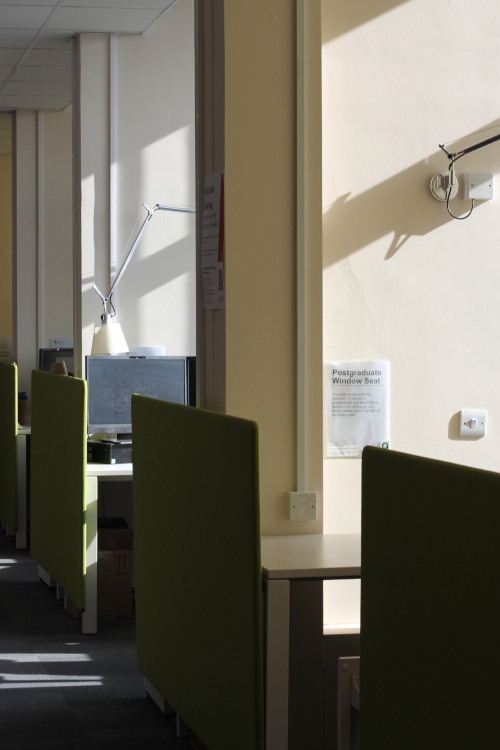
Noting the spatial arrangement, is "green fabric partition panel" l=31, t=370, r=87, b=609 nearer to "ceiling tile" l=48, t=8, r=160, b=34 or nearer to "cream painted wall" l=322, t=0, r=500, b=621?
"cream painted wall" l=322, t=0, r=500, b=621

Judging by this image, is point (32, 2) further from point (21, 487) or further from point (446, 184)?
point (21, 487)

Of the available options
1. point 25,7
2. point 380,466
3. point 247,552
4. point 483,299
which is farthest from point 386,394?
point 25,7

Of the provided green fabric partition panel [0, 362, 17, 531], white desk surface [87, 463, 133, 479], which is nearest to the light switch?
white desk surface [87, 463, 133, 479]

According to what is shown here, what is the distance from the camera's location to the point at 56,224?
20.7 ft

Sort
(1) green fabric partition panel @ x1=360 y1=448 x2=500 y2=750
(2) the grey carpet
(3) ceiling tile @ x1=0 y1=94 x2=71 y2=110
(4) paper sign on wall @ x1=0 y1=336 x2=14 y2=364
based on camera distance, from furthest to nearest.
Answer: (4) paper sign on wall @ x1=0 y1=336 x2=14 y2=364 → (3) ceiling tile @ x1=0 y1=94 x2=71 y2=110 → (2) the grey carpet → (1) green fabric partition panel @ x1=360 y1=448 x2=500 y2=750

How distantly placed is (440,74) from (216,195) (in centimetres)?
86

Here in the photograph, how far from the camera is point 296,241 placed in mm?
2557

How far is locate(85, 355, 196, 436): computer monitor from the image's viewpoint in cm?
401

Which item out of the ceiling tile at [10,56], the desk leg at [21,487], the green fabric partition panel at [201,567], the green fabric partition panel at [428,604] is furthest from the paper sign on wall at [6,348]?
the green fabric partition panel at [428,604]

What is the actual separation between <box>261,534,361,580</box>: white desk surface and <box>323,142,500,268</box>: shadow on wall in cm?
85

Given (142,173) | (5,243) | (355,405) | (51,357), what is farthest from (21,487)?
(5,243)

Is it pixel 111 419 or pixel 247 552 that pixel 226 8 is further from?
pixel 111 419

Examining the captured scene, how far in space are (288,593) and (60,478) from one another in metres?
2.09

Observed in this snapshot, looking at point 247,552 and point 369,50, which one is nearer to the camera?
point 247,552
